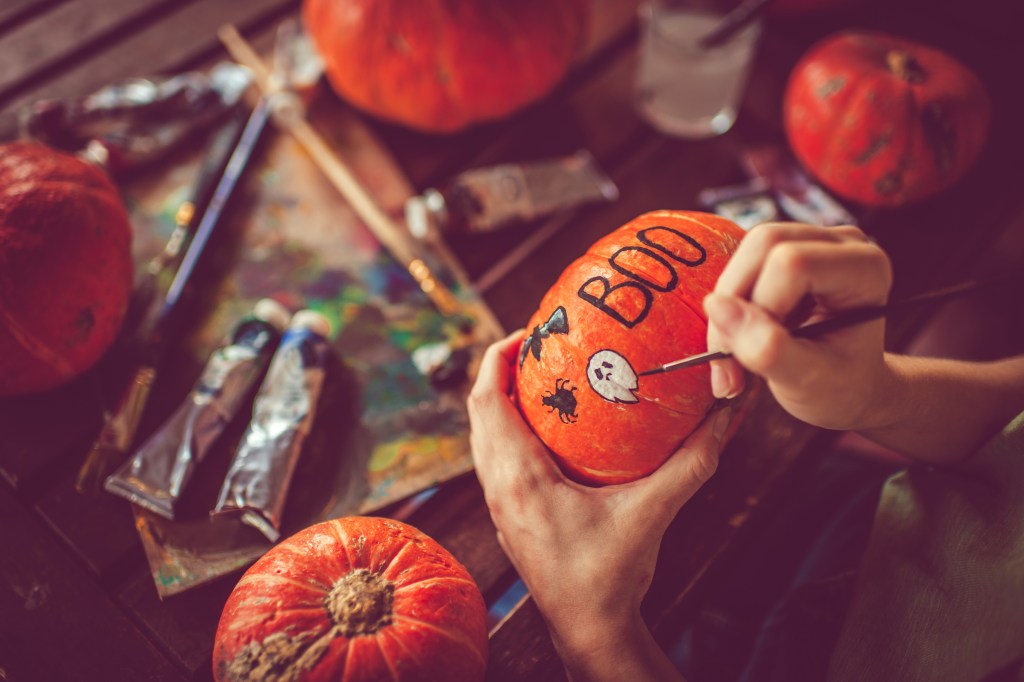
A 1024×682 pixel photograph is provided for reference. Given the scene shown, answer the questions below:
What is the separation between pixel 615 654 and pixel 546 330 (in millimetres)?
402

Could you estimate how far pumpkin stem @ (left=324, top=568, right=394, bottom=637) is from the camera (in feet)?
2.26

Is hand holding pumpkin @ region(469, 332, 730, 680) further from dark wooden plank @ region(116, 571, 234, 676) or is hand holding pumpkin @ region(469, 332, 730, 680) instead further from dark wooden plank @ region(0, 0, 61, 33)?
dark wooden plank @ region(0, 0, 61, 33)

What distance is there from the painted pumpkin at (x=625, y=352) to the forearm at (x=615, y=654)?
0.59 feet

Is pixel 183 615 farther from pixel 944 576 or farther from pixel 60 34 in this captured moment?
pixel 60 34

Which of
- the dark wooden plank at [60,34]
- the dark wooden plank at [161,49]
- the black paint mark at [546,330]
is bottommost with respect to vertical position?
the black paint mark at [546,330]

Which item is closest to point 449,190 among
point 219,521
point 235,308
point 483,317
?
point 483,317

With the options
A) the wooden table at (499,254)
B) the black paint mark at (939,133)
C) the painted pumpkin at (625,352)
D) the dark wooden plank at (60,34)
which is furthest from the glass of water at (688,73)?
the dark wooden plank at (60,34)

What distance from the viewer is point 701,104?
1299mm

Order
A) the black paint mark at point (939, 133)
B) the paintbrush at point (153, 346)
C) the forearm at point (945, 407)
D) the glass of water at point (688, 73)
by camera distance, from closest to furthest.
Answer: the forearm at point (945, 407)
the paintbrush at point (153, 346)
the black paint mark at point (939, 133)
the glass of water at point (688, 73)

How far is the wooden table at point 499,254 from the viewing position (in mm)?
835

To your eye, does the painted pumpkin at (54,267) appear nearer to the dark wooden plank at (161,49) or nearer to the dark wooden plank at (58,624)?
the dark wooden plank at (58,624)

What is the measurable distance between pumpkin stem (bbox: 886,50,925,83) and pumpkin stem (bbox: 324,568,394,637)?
1174 millimetres

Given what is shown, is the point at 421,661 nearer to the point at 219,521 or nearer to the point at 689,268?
the point at 219,521

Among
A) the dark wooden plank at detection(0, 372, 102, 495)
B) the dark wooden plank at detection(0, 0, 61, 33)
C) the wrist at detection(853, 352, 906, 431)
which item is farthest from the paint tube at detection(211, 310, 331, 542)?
the dark wooden plank at detection(0, 0, 61, 33)
